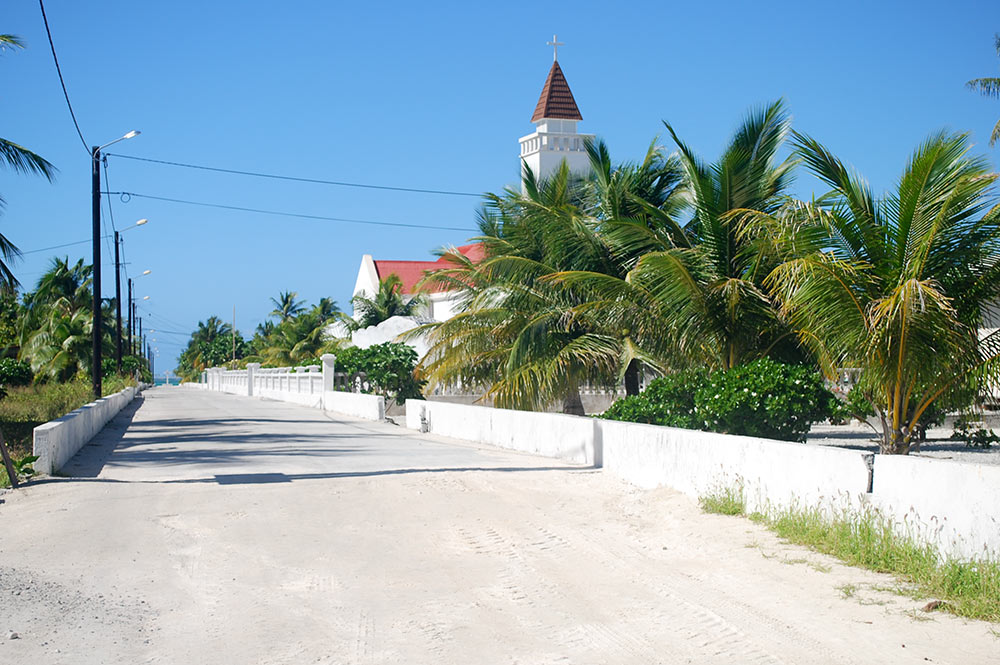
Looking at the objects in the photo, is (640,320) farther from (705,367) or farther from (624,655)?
(624,655)

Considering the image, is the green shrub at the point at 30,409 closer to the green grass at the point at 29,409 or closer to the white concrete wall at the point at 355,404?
the green grass at the point at 29,409

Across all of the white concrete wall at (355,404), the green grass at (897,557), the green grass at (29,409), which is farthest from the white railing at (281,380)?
the green grass at (897,557)

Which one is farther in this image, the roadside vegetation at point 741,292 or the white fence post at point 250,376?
the white fence post at point 250,376

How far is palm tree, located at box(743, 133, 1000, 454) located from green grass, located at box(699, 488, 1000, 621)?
2401mm

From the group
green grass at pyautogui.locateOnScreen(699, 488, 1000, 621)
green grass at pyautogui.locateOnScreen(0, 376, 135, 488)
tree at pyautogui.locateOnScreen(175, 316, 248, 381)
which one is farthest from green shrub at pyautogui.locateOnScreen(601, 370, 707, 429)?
tree at pyautogui.locateOnScreen(175, 316, 248, 381)

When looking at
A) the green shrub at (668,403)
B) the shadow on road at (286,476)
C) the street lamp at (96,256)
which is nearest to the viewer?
the shadow on road at (286,476)

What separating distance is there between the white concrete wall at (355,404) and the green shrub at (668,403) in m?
15.2

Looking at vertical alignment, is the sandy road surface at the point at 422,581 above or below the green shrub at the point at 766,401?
below

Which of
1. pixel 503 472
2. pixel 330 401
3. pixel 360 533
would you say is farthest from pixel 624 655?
pixel 330 401

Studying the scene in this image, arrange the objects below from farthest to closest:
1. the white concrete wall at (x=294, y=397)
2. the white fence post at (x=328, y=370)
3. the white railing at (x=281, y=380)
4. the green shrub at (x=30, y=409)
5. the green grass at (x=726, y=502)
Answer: the white concrete wall at (x=294, y=397)
the white railing at (x=281, y=380)
the white fence post at (x=328, y=370)
the green shrub at (x=30, y=409)
the green grass at (x=726, y=502)

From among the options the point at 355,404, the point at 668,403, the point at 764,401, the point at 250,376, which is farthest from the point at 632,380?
the point at 250,376

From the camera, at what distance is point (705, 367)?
1691cm

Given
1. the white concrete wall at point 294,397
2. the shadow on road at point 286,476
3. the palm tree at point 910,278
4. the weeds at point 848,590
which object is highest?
the palm tree at point 910,278

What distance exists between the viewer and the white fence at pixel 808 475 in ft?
22.2
